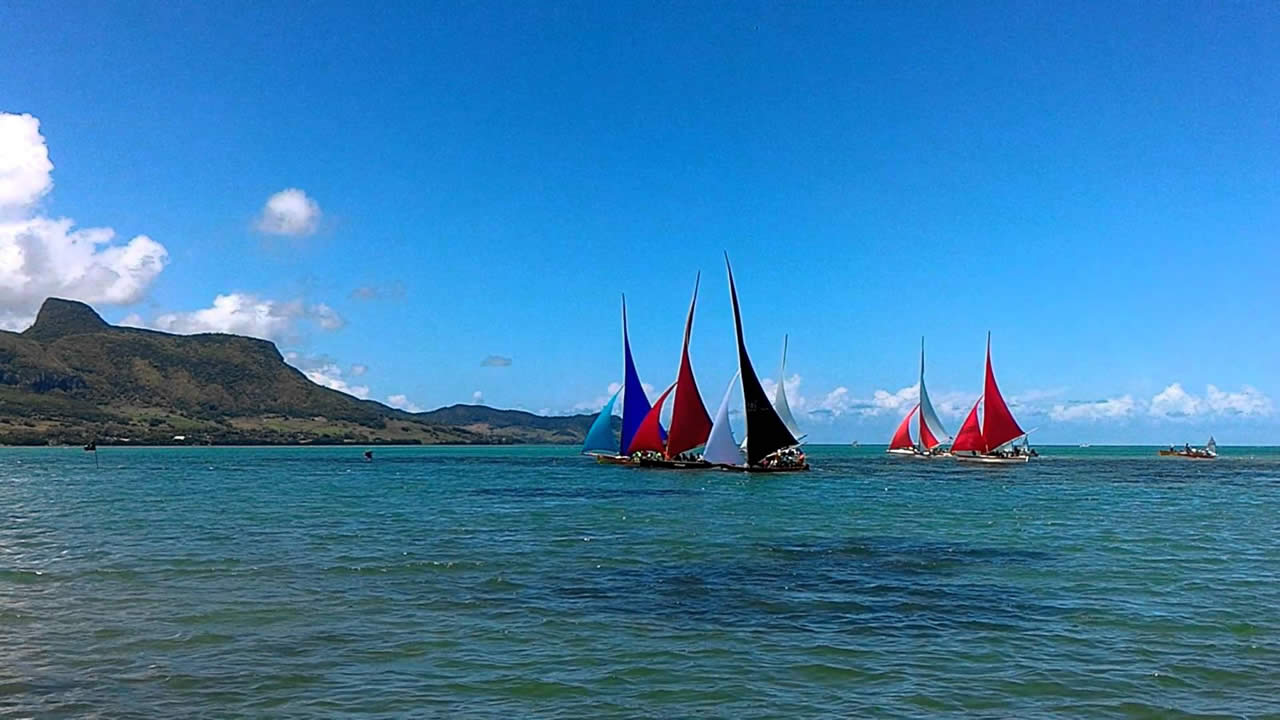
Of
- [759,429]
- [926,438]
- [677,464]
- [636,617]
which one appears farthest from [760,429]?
[926,438]

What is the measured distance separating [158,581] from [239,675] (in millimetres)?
10995

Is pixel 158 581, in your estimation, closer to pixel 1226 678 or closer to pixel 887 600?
pixel 887 600

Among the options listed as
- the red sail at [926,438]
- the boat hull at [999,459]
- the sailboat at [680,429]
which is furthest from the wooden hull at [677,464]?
the red sail at [926,438]

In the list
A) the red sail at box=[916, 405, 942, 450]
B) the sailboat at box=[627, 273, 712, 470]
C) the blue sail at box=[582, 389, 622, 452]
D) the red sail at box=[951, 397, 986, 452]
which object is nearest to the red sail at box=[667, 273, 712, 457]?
the sailboat at box=[627, 273, 712, 470]

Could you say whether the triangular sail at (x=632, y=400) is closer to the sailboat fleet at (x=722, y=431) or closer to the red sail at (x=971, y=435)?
the sailboat fleet at (x=722, y=431)

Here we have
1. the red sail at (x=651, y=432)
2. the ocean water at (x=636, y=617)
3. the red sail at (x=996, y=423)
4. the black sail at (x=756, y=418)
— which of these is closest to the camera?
the ocean water at (x=636, y=617)

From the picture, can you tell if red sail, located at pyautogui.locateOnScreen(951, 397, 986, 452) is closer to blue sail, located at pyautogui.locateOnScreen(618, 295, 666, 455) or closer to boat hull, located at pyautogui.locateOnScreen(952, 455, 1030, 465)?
boat hull, located at pyautogui.locateOnScreen(952, 455, 1030, 465)

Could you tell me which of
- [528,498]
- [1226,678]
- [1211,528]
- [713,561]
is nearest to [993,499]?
[1211,528]

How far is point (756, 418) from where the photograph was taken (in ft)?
250

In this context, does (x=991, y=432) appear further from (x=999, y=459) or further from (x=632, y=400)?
(x=632, y=400)

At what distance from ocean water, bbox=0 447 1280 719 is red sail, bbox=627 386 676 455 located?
150 feet

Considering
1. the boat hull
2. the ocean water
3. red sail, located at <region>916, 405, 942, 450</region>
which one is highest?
red sail, located at <region>916, 405, 942, 450</region>

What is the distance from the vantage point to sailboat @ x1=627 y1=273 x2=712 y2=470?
81.4 m

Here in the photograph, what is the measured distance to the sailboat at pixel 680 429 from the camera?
267 ft
